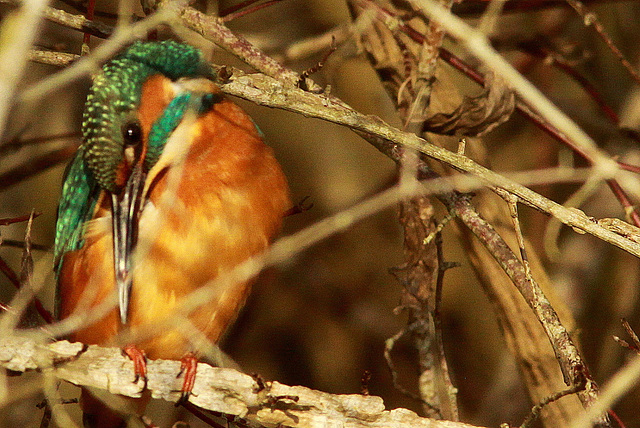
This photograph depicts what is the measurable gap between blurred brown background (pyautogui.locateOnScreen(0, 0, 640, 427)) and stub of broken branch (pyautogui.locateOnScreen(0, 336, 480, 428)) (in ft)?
5.98

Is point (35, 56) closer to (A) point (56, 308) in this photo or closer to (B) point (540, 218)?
(A) point (56, 308)

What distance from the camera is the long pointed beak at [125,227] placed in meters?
2.28

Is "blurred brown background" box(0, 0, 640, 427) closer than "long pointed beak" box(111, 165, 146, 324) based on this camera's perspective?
No

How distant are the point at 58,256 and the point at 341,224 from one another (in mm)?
1340

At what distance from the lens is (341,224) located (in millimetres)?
1840

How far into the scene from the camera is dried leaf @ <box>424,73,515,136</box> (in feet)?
8.14

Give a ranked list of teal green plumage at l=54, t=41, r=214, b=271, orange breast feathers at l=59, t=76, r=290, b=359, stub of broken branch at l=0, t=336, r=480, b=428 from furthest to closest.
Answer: orange breast feathers at l=59, t=76, r=290, b=359
teal green plumage at l=54, t=41, r=214, b=271
stub of broken branch at l=0, t=336, r=480, b=428

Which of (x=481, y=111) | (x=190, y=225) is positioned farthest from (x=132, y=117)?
(x=481, y=111)

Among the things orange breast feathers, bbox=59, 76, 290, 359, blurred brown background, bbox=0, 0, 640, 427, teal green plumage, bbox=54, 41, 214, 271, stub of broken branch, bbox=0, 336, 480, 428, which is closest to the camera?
stub of broken branch, bbox=0, 336, 480, 428

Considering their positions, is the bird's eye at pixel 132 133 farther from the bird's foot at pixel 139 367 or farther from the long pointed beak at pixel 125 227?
the bird's foot at pixel 139 367

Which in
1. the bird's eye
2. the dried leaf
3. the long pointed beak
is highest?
the dried leaf

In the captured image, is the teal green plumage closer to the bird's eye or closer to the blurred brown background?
the bird's eye

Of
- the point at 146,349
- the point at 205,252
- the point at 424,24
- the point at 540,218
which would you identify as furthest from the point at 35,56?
the point at 540,218

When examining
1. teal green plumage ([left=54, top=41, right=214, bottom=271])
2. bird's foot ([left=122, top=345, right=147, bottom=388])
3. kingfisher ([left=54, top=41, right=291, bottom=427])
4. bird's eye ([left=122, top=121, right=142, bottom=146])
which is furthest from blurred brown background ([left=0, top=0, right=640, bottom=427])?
bird's foot ([left=122, top=345, right=147, bottom=388])
